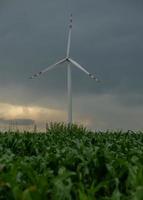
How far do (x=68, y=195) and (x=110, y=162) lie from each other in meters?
2.65

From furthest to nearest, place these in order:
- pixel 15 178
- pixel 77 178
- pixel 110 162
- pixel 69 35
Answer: pixel 69 35, pixel 110 162, pixel 77 178, pixel 15 178

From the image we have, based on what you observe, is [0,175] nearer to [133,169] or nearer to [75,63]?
[133,169]

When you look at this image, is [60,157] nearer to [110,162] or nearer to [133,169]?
[110,162]

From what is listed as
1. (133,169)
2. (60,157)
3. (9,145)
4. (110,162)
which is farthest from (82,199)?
(9,145)

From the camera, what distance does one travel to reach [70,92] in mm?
36344

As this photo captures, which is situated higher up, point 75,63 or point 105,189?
point 75,63

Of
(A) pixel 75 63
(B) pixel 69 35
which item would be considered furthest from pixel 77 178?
(B) pixel 69 35

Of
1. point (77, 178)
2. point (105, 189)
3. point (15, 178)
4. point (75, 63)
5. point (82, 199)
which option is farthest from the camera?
point (75, 63)

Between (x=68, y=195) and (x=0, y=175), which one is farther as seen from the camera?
(x=0, y=175)

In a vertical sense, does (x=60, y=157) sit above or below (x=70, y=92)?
below

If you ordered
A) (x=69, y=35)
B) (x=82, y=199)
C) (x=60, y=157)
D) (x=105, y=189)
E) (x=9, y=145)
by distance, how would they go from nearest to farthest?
(x=82, y=199) < (x=105, y=189) < (x=60, y=157) < (x=9, y=145) < (x=69, y=35)

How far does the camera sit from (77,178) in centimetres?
735

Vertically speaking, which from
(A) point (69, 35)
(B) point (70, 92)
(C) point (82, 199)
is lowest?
(C) point (82, 199)

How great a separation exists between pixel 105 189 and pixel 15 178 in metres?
1.19
